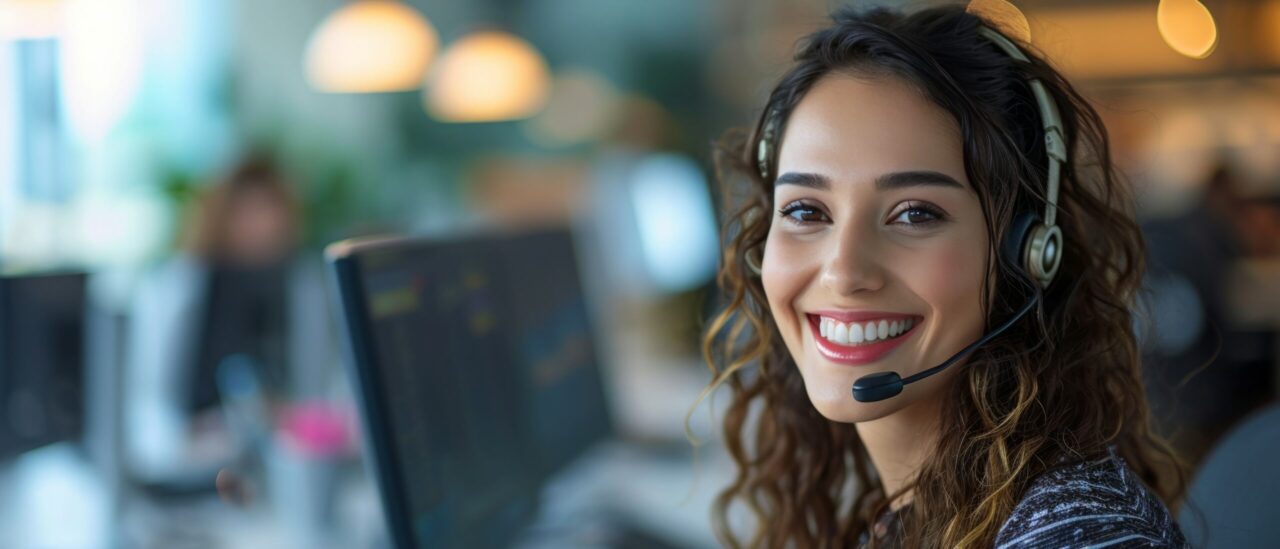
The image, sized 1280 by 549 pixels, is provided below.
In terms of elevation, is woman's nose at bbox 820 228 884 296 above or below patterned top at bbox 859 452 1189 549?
above

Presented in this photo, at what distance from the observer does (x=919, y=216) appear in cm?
95

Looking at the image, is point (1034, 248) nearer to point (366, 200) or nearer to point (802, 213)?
point (802, 213)

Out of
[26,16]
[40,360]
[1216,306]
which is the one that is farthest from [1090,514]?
[26,16]

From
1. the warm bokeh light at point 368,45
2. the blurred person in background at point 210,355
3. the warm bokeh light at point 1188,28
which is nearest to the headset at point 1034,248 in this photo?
the blurred person in background at point 210,355

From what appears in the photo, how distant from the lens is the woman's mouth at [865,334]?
96cm

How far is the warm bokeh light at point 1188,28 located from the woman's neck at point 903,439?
594 cm

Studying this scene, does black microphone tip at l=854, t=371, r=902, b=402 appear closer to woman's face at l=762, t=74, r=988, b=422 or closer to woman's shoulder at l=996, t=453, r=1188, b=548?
woman's face at l=762, t=74, r=988, b=422

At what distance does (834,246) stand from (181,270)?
9.14 feet

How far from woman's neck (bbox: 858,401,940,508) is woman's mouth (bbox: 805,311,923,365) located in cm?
8

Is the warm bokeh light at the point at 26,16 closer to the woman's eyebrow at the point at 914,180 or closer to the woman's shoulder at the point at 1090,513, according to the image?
the woman's eyebrow at the point at 914,180

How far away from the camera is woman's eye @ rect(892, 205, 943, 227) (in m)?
0.95

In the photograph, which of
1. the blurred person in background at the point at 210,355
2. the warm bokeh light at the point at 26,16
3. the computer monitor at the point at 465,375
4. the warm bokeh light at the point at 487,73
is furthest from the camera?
the warm bokeh light at the point at 487,73

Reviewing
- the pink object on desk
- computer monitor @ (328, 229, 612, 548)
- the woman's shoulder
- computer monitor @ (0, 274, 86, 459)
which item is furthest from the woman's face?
computer monitor @ (0, 274, 86, 459)

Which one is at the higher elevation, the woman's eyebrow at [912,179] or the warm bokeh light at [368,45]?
the warm bokeh light at [368,45]
